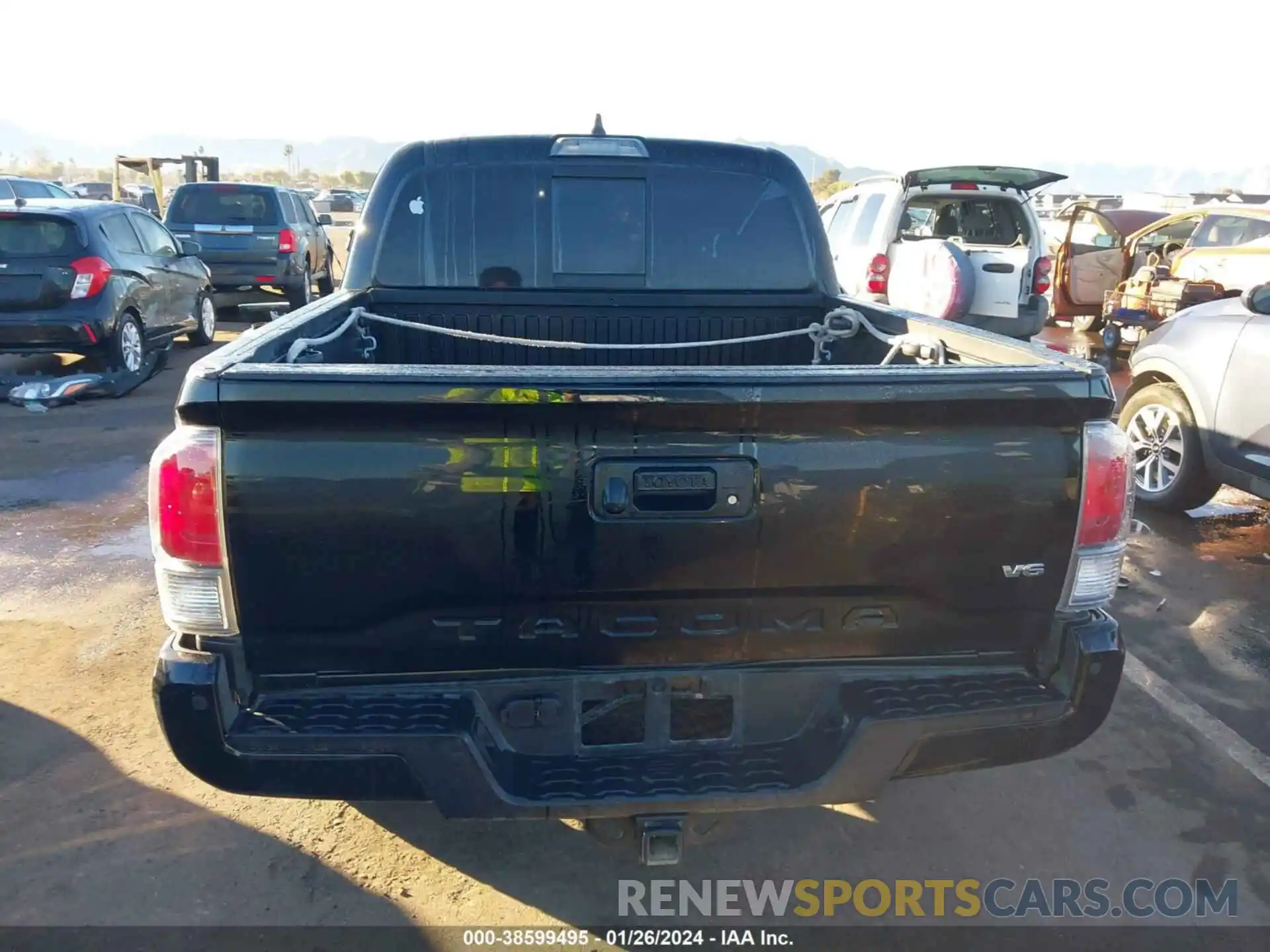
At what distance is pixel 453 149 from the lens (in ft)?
12.8

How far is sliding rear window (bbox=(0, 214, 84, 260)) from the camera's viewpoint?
29.1ft

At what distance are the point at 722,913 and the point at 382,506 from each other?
5.38 feet

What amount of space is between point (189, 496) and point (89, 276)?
27.3ft

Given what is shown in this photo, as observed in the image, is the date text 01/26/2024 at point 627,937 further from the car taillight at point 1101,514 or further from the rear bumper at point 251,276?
the rear bumper at point 251,276

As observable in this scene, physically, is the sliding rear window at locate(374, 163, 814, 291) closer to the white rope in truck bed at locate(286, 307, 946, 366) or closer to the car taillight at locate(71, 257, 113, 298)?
the white rope in truck bed at locate(286, 307, 946, 366)

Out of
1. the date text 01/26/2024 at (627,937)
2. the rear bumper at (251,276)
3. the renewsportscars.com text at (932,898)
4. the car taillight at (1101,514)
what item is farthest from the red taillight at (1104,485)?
the rear bumper at (251,276)

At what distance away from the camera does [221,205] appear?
1343 centimetres

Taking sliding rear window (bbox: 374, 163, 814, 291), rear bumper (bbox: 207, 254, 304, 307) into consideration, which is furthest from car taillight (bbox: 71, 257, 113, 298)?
sliding rear window (bbox: 374, 163, 814, 291)

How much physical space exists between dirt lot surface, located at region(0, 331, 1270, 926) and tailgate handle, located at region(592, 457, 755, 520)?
1373mm

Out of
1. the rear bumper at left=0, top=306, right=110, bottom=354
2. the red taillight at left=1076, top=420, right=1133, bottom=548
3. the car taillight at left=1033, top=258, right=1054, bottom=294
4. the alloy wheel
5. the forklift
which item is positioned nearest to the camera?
the red taillight at left=1076, top=420, right=1133, bottom=548

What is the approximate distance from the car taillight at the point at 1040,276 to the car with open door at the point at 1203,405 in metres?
3.81

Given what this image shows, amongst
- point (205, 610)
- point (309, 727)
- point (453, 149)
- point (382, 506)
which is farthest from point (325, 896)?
point (453, 149)

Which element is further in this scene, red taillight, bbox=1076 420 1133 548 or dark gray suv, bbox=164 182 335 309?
dark gray suv, bbox=164 182 335 309

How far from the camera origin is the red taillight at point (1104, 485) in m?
2.29
